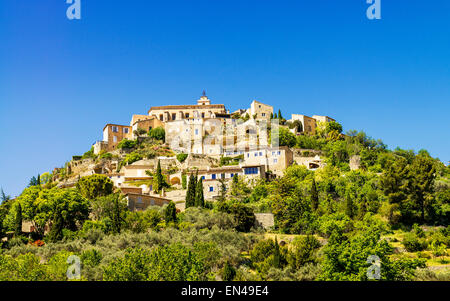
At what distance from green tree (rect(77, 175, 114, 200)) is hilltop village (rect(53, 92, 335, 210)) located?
228cm

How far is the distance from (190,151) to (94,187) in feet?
81.2

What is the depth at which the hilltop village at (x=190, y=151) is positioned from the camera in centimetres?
5725

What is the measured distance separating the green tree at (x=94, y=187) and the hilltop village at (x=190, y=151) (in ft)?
7.48

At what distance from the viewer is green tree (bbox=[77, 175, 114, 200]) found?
5319 centimetres

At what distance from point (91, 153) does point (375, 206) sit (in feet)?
166

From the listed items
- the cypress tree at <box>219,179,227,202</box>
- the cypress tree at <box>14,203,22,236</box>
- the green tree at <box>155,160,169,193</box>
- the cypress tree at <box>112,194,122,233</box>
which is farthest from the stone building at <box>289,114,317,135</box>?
the cypress tree at <box>14,203,22,236</box>

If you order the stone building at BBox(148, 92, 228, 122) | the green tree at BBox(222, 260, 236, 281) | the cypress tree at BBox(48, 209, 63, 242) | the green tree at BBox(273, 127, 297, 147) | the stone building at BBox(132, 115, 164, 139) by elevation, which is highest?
the stone building at BBox(148, 92, 228, 122)

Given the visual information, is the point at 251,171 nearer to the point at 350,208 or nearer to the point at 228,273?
the point at 350,208

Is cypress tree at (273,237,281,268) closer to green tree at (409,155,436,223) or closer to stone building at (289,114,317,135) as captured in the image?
green tree at (409,155,436,223)

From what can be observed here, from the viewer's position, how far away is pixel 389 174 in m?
41.2

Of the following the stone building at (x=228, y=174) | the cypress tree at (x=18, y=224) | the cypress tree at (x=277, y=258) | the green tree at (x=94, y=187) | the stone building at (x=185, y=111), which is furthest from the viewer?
the stone building at (x=185, y=111)

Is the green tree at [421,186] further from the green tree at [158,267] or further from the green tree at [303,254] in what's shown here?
the green tree at [158,267]

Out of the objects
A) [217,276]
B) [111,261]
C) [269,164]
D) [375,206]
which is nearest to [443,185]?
[375,206]

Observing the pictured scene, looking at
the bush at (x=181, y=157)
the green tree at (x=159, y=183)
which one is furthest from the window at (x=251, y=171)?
the bush at (x=181, y=157)
